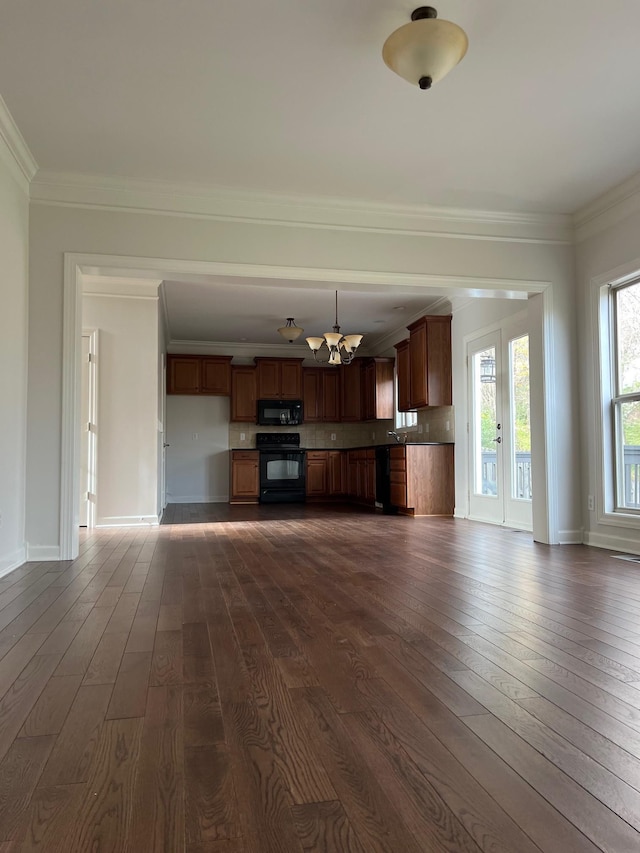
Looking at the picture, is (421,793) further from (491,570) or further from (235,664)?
(491,570)

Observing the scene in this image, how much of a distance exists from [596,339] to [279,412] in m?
6.36

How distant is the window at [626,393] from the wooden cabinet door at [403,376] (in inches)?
139

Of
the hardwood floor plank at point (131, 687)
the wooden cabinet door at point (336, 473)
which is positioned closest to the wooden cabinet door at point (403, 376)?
the wooden cabinet door at point (336, 473)

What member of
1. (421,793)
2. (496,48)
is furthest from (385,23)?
(421,793)

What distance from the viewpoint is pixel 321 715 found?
1531mm

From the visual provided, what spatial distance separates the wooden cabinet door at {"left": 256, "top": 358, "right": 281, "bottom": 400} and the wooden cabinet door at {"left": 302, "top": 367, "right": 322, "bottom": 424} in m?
0.51

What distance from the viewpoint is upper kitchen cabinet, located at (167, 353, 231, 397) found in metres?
9.78

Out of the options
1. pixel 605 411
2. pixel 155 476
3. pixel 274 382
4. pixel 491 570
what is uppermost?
pixel 274 382

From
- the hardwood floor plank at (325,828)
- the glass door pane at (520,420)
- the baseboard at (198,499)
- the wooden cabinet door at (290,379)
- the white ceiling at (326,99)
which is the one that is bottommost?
the baseboard at (198,499)

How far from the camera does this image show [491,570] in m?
3.57

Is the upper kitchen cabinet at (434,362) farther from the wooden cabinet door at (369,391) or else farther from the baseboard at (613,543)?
the baseboard at (613,543)

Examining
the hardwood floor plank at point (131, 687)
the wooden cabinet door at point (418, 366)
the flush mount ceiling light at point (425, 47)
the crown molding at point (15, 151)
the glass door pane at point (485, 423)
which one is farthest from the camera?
the wooden cabinet door at point (418, 366)

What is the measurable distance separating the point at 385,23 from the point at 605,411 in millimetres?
3161

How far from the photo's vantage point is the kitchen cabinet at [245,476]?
971 centimetres
